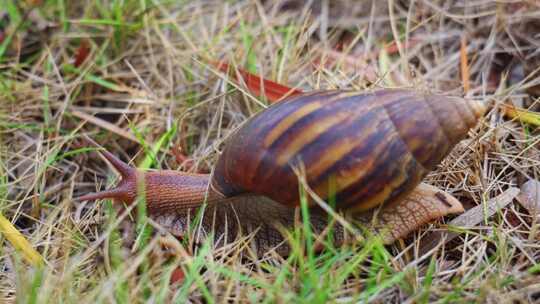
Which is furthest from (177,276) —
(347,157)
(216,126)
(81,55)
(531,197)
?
(81,55)

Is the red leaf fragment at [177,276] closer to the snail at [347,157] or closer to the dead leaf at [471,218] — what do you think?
the snail at [347,157]

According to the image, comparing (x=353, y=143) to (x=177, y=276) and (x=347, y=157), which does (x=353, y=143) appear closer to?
(x=347, y=157)

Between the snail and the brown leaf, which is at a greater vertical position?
the snail

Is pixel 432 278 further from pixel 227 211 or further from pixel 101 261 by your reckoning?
pixel 101 261

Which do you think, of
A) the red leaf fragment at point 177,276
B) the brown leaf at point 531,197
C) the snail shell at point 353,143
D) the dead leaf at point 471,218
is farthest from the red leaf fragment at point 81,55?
the brown leaf at point 531,197

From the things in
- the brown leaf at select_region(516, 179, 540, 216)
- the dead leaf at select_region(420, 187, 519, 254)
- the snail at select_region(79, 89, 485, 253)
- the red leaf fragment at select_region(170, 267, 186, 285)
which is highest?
the snail at select_region(79, 89, 485, 253)

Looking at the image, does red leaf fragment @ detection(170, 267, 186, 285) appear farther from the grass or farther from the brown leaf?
the brown leaf

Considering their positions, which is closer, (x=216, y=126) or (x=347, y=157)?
(x=347, y=157)

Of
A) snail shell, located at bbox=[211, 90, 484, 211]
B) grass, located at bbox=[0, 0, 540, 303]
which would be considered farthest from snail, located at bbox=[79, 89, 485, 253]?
grass, located at bbox=[0, 0, 540, 303]
